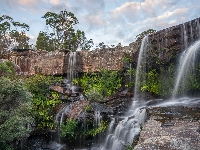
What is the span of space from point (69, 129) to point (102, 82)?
5.51 m

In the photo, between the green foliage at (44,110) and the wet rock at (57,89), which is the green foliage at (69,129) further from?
the wet rock at (57,89)

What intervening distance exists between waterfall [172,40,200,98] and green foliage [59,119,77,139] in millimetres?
6051

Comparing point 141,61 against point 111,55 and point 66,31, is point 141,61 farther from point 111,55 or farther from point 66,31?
point 66,31

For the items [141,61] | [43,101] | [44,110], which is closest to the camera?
[44,110]

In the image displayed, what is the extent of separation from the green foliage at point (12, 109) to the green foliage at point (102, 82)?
5.79m

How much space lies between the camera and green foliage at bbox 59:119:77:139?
1051 centimetres

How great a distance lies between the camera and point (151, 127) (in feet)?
20.5

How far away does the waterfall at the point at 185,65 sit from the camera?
35.3ft

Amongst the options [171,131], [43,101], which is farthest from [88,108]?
[171,131]

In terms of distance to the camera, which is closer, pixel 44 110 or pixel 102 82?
pixel 44 110

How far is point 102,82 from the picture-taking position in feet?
49.8

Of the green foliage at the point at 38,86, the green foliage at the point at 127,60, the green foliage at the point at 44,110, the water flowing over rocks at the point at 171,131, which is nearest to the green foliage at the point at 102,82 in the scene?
the green foliage at the point at 127,60

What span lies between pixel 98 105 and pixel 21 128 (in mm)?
4767

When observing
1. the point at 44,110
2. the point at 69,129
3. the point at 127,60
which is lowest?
the point at 69,129
